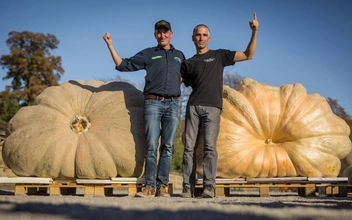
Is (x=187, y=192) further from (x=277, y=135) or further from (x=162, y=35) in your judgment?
(x=162, y=35)

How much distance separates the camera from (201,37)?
4859 mm

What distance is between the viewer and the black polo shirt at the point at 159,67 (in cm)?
486

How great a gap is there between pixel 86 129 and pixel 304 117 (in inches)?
116

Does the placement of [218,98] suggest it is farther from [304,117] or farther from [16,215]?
[16,215]

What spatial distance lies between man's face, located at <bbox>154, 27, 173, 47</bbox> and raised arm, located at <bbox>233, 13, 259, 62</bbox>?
917 mm

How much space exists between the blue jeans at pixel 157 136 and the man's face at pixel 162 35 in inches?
31.1

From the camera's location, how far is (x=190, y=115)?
4.68m

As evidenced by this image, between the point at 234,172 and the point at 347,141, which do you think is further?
the point at 347,141

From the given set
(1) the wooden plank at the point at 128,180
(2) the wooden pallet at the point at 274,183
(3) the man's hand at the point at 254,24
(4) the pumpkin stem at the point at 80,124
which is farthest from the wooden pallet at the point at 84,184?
(3) the man's hand at the point at 254,24

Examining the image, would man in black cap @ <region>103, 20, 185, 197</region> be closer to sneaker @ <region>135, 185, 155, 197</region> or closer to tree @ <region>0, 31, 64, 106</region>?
sneaker @ <region>135, 185, 155, 197</region>

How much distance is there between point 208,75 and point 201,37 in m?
0.50

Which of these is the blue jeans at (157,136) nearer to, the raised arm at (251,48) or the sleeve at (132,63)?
the sleeve at (132,63)

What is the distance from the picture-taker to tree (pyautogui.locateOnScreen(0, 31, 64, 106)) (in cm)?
2062

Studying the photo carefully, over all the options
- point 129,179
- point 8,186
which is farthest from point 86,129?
point 8,186
